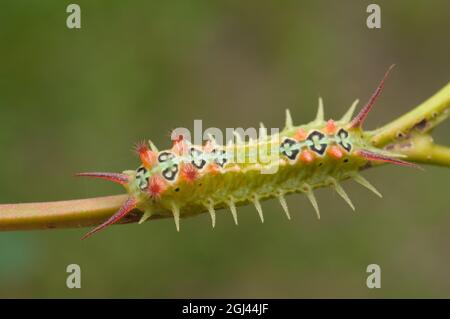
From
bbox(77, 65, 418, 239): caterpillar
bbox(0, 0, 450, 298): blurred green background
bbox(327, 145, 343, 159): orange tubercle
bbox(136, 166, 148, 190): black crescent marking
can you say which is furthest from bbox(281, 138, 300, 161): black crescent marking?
bbox(0, 0, 450, 298): blurred green background

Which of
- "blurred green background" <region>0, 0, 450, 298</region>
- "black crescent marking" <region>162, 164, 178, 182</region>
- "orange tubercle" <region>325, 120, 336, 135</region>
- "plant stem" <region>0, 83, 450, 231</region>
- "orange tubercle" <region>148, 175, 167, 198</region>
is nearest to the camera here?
"plant stem" <region>0, 83, 450, 231</region>

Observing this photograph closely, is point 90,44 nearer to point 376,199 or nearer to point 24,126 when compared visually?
point 24,126

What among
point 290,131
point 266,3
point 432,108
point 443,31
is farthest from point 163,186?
point 443,31

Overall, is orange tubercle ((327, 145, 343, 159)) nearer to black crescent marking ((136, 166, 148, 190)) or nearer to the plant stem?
the plant stem

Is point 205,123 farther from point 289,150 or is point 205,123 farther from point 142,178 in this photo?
point 142,178

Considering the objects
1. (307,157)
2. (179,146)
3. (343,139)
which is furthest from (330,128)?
(179,146)

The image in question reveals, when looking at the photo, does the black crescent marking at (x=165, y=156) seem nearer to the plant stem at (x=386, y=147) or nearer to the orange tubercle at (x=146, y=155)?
the orange tubercle at (x=146, y=155)
